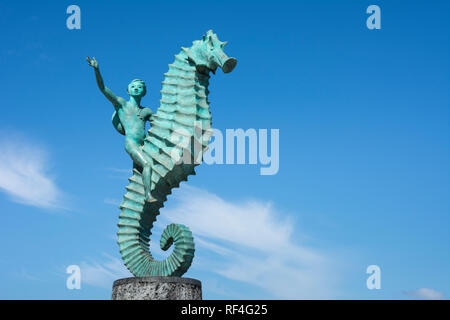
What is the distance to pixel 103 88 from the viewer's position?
11.8m

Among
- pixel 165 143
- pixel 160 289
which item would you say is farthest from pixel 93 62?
pixel 160 289

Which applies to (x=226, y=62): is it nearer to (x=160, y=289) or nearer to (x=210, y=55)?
(x=210, y=55)

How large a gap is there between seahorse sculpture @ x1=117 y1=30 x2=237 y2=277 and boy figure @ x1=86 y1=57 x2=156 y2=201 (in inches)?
7.0

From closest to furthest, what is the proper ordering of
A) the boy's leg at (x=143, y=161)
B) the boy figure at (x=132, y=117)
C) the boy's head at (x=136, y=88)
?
the boy's leg at (x=143, y=161)
the boy figure at (x=132, y=117)
the boy's head at (x=136, y=88)

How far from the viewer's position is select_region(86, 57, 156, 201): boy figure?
11.6 meters

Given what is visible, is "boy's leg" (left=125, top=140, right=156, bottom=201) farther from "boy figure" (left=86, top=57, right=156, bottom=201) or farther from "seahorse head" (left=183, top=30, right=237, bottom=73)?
"seahorse head" (left=183, top=30, right=237, bottom=73)

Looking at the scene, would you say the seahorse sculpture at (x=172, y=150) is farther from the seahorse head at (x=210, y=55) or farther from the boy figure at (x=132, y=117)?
the boy figure at (x=132, y=117)

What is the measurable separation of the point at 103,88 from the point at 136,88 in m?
0.68

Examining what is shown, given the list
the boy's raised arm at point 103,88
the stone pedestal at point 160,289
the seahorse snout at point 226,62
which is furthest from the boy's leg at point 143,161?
the seahorse snout at point 226,62

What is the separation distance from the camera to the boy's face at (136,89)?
12070 mm

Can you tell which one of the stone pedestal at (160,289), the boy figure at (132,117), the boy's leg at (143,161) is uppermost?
the boy figure at (132,117)
